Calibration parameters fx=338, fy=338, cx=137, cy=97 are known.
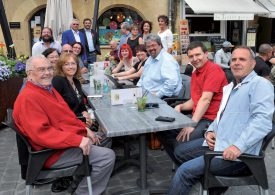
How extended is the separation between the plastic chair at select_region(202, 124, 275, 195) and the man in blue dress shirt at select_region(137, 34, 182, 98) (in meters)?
1.97

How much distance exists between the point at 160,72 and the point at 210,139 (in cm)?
177

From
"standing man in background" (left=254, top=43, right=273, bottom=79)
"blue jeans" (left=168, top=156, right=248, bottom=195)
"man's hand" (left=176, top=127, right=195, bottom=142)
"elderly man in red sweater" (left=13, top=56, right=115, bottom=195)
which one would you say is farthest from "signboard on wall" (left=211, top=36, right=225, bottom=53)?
"blue jeans" (left=168, top=156, right=248, bottom=195)

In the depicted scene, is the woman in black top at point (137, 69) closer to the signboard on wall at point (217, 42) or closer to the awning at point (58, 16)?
the awning at point (58, 16)

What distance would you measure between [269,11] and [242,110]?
1147 cm

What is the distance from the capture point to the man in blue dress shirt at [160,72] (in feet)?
14.3

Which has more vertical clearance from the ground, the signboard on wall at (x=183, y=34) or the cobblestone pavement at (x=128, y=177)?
the signboard on wall at (x=183, y=34)

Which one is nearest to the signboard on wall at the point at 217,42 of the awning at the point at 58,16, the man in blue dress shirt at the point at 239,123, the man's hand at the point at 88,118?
the awning at the point at 58,16

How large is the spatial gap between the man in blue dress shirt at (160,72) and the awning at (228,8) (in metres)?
7.26

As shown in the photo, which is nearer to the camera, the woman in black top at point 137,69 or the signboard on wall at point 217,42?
the woman in black top at point 137,69

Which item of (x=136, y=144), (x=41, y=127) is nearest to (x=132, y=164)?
(x=136, y=144)

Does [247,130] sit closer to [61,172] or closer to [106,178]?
[106,178]

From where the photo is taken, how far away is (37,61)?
2.94 meters

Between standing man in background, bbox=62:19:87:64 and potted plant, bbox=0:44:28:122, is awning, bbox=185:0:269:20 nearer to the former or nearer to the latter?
standing man in background, bbox=62:19:87:64

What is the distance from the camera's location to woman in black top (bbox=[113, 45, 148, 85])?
5783 millimetres
